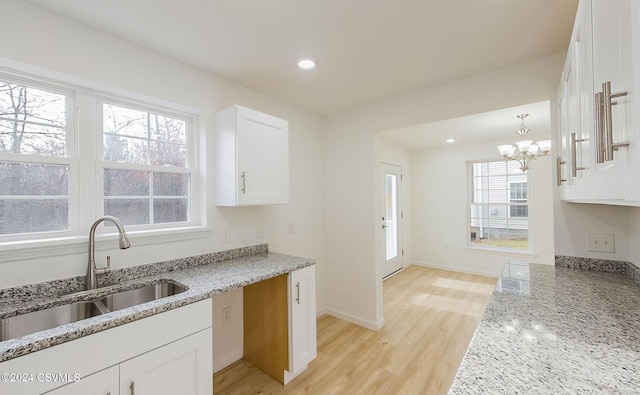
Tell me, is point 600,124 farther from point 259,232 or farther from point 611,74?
point 259,232

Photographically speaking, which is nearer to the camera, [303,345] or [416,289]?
[303,345]

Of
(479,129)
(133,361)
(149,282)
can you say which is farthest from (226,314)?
(479,129)

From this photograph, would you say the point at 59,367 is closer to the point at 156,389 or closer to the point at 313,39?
the point at 156,389

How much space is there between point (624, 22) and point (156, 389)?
6.79 ft

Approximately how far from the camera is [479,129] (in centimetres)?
396

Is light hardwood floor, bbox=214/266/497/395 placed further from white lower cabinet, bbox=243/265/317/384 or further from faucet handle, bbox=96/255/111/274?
faucet handle, bbox=96/255/111/274

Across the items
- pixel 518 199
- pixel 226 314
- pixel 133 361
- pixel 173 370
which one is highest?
pixel 518 199

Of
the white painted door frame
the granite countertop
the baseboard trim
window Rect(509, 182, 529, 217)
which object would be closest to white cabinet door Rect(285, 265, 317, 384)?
the granite countertop

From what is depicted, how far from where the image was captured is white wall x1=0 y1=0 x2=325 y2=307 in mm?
1424

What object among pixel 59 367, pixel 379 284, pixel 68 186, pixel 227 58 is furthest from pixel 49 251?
pixel 379 284

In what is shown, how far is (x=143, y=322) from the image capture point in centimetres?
123

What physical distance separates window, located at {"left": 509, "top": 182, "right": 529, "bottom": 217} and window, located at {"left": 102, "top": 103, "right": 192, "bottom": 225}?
501cm

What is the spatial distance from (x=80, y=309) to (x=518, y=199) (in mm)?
5644

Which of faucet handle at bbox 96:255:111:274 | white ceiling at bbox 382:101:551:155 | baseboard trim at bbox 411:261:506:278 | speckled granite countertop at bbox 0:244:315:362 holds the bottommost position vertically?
baseboard trim at bbox 411:261:506:278
